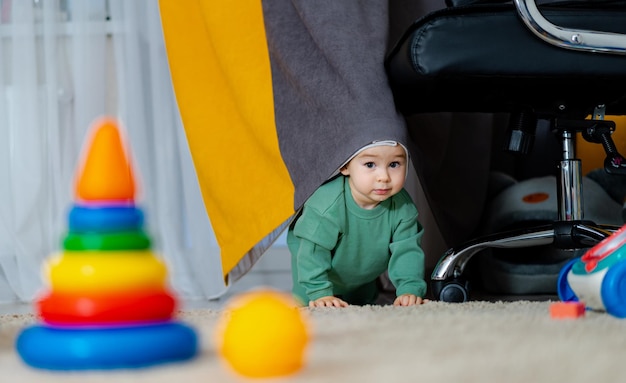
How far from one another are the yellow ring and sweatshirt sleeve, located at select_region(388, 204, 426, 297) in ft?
2.97

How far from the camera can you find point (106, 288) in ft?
2.48

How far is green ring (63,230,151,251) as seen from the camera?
76cm

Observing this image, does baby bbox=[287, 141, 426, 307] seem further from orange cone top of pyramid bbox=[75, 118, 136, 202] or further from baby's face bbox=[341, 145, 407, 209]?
orange cone top of pyramid bbox=[75, 118, 136, 202]

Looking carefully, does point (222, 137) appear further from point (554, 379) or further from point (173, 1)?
point (554, 379)

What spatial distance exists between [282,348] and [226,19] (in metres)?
1.27

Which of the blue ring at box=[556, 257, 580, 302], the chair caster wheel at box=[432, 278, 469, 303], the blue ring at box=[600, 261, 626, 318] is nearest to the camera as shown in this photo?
the blue ring at box=[600, 261, 626, 318]

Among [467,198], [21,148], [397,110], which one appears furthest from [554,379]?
[21,148]

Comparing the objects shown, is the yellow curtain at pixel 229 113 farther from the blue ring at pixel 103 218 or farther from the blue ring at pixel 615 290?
the blue ring at pixel 103 218

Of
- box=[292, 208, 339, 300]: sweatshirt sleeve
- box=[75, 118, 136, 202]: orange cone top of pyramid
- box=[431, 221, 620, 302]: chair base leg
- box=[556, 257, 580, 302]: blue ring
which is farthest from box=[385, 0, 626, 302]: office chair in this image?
box=[75, 118, 136, 202]: orange cone top of pyramid

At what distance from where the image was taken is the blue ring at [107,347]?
736 mm

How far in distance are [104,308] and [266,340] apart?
0.15 meters

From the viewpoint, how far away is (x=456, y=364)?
757 mm

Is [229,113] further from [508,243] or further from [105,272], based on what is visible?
[105,272]

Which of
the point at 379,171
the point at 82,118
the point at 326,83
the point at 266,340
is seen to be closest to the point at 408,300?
the point at 379,171
